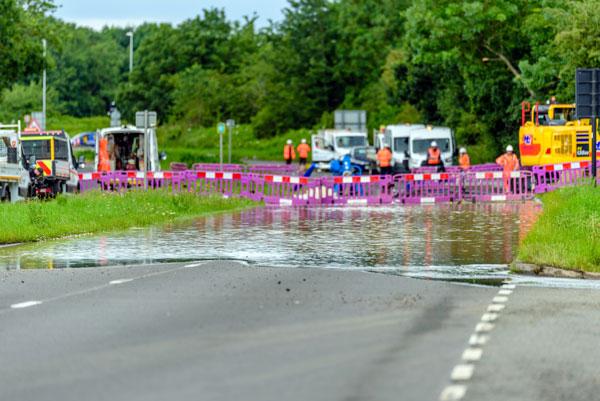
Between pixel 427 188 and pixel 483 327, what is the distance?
2414cm

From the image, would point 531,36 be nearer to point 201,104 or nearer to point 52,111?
point 201,104

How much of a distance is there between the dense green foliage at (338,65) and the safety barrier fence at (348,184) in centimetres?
844

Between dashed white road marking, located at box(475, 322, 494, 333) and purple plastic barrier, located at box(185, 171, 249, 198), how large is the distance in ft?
67.5

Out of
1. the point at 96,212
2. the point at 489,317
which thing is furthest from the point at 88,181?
the point at 489,317

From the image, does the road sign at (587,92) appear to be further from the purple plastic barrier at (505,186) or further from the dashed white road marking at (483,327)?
the dashed white road marking at (483,327)

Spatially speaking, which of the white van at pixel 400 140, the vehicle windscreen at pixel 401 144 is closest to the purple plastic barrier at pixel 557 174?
the white van at pixel 400 140

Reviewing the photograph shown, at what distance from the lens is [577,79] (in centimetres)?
2441

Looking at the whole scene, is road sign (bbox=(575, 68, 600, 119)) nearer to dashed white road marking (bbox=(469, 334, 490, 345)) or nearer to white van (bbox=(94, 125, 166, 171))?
dashed white road marking (bbox=(469, 334, 490, 345))

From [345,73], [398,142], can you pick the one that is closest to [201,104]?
[345,73]

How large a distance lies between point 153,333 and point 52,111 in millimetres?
102454

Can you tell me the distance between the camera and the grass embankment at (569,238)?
14.2 meters

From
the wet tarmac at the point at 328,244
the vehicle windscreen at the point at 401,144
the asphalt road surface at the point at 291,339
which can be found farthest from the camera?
the vehicle windscreen at the point at 401,144

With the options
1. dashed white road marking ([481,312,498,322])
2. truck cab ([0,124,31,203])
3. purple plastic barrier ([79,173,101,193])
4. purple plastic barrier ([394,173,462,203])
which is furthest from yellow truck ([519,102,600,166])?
dashed white road marking ([481,312,498,322])

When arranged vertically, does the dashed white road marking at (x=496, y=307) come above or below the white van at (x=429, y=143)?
below
